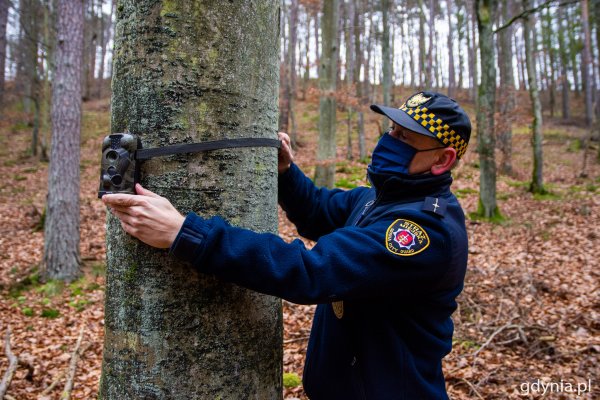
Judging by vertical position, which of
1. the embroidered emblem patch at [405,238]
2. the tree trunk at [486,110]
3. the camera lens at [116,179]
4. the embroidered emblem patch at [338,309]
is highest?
the tree trunk at [486,110]

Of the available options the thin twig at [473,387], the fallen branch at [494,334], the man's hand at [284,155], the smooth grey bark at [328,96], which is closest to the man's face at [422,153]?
the man's hand at [284,155]

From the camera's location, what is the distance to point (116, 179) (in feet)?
4.24

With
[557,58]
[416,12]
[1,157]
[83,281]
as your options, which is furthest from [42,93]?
[557,58]

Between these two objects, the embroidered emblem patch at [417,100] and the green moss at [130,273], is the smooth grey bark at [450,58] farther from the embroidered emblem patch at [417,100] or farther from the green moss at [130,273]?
the green moss at [130,273]

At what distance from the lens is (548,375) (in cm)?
403

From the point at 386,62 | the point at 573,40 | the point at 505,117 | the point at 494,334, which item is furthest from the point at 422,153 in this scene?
the point at 573,40

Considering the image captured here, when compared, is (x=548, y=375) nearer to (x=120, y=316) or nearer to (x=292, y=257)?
(x=292, y=257)

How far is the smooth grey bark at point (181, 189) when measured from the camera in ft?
4.36

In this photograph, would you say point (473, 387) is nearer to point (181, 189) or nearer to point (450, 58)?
point (181, 189)

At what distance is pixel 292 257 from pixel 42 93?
2275cm

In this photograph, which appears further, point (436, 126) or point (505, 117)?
point (505, 117)

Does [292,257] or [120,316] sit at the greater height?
[292,257]

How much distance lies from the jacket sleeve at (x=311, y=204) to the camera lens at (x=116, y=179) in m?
0.98

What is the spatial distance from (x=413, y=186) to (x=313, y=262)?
0.64 m
